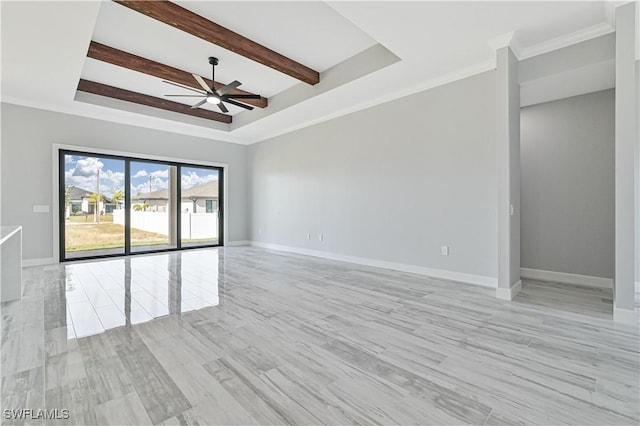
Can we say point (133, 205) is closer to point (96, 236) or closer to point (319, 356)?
point (96, 236)

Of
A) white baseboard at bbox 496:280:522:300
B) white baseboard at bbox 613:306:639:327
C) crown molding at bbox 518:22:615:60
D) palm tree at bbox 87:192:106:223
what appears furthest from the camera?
palm tree at bbox 87:192:106:223

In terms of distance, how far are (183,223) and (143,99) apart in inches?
111

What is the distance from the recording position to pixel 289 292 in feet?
11.6

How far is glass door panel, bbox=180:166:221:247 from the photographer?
7.07 m

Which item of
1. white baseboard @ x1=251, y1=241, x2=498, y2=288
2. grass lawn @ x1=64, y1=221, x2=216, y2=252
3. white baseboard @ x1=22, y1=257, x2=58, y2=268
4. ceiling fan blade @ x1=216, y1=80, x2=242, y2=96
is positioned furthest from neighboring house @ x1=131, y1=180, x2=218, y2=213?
ceiling fan blade @ x1=216, y1=80, x2=242, y2=96

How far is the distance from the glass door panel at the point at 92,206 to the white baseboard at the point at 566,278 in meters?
7.52

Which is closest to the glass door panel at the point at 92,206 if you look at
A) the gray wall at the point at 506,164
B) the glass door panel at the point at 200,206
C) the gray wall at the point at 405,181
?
the glass door panel at the point at 200,206

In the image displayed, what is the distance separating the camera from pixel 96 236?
5875 millimetres

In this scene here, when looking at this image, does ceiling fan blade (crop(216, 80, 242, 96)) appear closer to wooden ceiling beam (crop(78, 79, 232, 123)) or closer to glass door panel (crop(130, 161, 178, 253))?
wooden ceiling beam (crop(78, 79, 232, 123))

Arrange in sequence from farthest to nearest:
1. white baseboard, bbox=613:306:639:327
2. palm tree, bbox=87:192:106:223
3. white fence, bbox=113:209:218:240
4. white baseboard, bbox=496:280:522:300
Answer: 1. white fence, bbox=113:209:218:240
2. palm tree, bbox=87:192:106:223
3. white baseboard, bbox=496:280:522:300
4. white baseboard, bbox=613:306:639:327

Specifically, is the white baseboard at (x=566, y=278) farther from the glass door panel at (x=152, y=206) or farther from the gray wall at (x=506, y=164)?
the glass door panel at (x=152, y=206)

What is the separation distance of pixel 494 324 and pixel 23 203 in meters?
7.19

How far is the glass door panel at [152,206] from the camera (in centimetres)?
631

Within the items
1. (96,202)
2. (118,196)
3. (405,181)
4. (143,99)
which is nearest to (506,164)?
(405,181)
